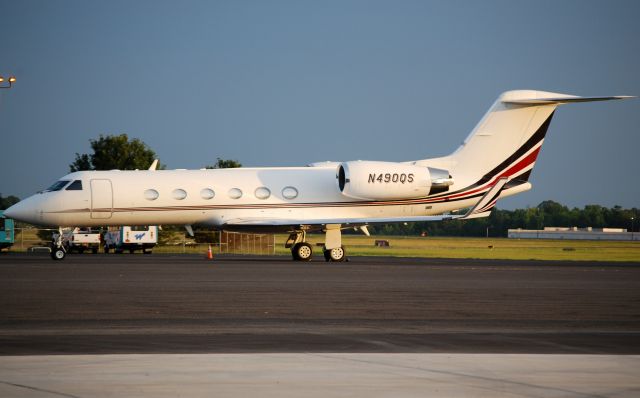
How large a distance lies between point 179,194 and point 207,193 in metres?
1.02

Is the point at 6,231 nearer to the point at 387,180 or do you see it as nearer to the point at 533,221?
the point at 387,180

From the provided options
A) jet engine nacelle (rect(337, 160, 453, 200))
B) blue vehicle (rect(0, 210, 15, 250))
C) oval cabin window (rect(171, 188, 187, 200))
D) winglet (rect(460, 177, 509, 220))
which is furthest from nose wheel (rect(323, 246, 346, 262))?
blue vehicle (rect(0, 210, 15, 250))

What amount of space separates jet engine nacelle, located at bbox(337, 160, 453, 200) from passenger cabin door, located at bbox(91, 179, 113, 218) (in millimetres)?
8499

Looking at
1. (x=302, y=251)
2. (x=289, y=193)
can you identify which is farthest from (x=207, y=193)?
(x=302, y=251)

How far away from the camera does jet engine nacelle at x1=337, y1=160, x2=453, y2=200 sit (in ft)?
109

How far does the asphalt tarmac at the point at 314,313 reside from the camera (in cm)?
1098

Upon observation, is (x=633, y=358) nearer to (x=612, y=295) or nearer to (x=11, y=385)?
(x=11, y=385)

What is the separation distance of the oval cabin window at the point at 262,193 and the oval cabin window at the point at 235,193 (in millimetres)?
606

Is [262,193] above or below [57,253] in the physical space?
above

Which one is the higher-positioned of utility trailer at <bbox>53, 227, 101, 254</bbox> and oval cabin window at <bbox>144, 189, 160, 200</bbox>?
oval cabin window at <bbox>144, 189, 160, 200</bbox>

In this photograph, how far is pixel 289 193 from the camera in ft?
110

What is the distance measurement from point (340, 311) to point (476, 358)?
5367 millimetres

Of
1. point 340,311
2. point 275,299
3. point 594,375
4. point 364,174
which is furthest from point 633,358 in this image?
point 364,174

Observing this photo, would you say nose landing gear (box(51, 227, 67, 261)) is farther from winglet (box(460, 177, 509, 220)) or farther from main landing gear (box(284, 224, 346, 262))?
winglet (box(460, 177, 509, 220))
